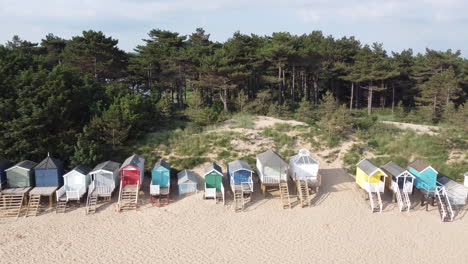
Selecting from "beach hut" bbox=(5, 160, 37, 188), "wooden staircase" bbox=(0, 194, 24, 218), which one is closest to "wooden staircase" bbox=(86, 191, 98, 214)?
"wooden staircase" bbox=(0, 194, 24, 218)

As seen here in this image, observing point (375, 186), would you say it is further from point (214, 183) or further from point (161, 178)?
point (161, 178)

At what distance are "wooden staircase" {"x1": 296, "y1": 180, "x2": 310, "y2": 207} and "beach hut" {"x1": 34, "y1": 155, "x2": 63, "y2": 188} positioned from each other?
1505 cm

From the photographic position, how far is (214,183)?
66.5 ft

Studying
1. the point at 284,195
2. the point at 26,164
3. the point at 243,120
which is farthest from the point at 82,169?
the point at 243,120

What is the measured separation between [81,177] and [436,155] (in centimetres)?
2558

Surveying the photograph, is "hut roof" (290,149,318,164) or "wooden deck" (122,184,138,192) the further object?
"hut roof" (290,149,318,164)

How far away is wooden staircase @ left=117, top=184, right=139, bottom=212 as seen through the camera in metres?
19.0

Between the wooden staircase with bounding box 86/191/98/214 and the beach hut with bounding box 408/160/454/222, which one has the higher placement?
the beach hut with bounding box 408/160/454/222

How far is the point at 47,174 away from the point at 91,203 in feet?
11.1

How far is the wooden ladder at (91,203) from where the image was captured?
18577 mm

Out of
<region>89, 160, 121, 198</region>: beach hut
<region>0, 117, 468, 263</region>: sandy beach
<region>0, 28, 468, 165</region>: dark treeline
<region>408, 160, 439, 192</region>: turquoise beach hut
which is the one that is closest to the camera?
<region>0, 117, 468, 263</region>: sandy beach

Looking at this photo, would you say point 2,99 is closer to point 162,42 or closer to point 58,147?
point 58,147

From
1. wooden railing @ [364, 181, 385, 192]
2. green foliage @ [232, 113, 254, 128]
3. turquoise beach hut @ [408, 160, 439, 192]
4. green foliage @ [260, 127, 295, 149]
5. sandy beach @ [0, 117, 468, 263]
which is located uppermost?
green foliage @ [232, 113, 254, 128]

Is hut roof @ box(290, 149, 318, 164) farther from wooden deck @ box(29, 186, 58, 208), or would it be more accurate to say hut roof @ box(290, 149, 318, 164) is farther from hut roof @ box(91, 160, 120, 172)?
wooden deck @ box(29, 186, 58, 208)
